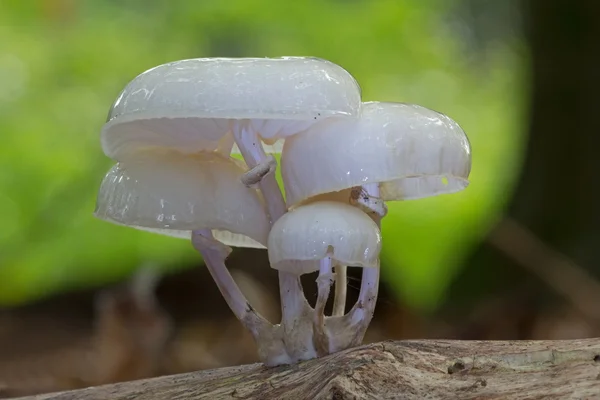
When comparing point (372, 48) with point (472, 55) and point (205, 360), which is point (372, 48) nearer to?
point (472, 55)

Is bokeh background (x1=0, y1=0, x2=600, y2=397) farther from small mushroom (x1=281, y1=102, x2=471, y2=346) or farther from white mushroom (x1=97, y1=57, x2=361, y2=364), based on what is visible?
small mushroom (x1=281, y1=102, x2=471, y2=346)

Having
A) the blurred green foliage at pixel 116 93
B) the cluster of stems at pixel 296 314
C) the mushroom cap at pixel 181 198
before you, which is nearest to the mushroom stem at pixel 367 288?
the cluster of stems at pixel 296 314

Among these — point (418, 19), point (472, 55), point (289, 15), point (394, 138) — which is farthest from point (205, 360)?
point (472, 55)

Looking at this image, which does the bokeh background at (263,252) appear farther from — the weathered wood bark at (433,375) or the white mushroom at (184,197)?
the weathered wood bark at (433,375)

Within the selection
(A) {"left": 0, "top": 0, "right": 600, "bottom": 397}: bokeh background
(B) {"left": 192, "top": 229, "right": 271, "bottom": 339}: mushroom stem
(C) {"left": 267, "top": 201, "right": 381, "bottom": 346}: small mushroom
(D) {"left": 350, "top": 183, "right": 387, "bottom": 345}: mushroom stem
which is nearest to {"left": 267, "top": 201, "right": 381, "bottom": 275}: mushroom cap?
(C) {"left": 267, "top": 201, "right": 381, "bottom": 346}: small mushroom

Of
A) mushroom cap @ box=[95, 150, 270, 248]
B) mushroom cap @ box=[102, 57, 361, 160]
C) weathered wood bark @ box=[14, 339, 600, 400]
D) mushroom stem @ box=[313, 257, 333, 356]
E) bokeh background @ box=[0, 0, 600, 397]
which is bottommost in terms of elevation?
weathered wood bark @ box=[14, 339, 600, 400]

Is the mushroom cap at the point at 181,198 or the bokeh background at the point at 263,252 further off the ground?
the bokeh background at the point at 263,252
